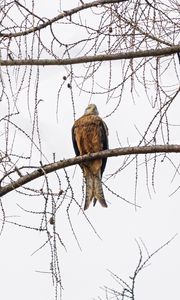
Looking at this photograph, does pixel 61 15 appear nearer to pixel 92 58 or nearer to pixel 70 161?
pixel 92 58

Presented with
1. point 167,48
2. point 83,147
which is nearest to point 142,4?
point 167,48

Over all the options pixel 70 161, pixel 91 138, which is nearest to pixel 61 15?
pixel 70 161

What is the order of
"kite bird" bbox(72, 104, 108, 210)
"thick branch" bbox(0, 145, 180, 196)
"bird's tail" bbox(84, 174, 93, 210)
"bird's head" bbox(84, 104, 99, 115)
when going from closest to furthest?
"thick branch" bbox(0, 145, 180, 196)
"bird's tail" bbox(84, 174, 93, 210)
"kite bird" bbox(72, 104, 108, 210)
"bird's head" bbox(84, 104, 99, 115)

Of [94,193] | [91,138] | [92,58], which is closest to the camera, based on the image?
[92,58]

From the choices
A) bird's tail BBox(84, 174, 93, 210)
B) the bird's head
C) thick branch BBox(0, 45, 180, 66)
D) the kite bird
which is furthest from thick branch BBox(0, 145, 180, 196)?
the bird's head

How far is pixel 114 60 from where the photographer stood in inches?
114

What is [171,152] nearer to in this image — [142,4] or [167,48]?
[167,48]

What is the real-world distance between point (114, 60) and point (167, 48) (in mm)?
259

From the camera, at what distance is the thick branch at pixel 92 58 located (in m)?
2.86

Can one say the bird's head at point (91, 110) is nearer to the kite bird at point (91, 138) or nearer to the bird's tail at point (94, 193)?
the kite bird at point (91, 138)

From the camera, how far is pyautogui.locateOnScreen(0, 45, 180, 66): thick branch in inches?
113

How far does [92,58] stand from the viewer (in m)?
2.89

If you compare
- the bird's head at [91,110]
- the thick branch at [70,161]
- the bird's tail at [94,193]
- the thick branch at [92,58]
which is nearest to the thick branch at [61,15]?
the thick branch at [92,58]

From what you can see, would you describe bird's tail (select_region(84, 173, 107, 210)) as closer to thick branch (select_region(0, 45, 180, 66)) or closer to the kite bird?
the kite bird
